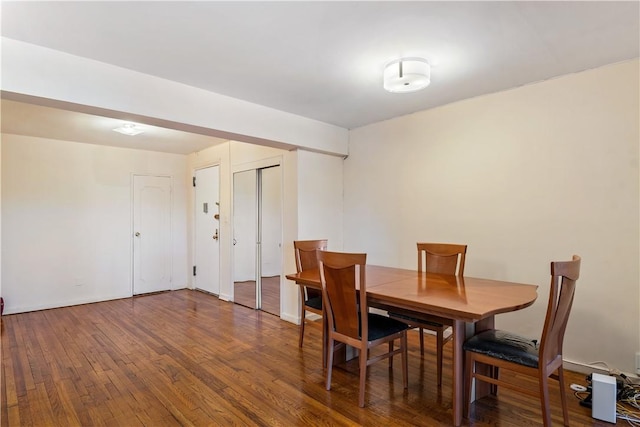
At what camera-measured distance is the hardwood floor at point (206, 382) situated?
2.02 metres

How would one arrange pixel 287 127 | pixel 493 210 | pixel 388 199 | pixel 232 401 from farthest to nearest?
pixel 388 199 < pixel 287 127 < pixel 493 210 < pixel 232 401

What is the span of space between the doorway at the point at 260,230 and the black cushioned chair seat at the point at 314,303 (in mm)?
1167

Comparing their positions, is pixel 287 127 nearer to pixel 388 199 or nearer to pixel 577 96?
pixel 388 199

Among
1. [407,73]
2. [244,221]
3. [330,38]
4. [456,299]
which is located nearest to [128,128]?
[244,221]

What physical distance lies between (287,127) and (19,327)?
3.62 metres

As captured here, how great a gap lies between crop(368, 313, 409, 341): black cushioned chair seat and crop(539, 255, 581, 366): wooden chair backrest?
0.84m

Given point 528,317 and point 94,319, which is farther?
→ point 94,319

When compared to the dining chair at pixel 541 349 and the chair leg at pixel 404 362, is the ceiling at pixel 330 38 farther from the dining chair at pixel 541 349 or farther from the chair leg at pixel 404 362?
the chair leg at pixel 404 362

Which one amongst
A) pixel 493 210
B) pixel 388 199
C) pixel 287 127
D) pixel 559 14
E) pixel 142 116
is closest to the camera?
pixel 559 14

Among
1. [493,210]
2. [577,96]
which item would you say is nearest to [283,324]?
[493,210]

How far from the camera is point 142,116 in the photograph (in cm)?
256

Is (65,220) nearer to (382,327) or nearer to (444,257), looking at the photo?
(382,327)

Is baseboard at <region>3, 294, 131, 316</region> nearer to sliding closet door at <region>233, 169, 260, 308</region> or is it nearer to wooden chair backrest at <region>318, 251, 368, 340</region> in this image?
sliding closet door at <region>233, 169, 260, 308</region>

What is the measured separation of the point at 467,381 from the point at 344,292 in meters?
0.89
